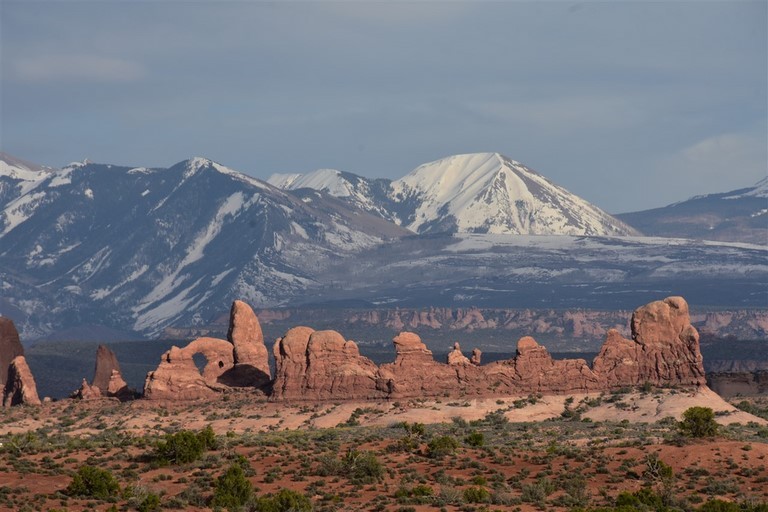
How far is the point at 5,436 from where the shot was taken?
10919 cm

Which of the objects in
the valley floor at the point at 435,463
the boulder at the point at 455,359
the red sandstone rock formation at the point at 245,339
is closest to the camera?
the valley floor at the point at 435,463

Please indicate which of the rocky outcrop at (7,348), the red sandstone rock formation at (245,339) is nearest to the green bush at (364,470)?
the red sandstone rock formation at (245,339)

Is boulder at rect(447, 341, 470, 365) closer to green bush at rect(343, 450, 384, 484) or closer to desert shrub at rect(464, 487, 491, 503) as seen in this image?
green bush at rect(343, 450, 384, 484)

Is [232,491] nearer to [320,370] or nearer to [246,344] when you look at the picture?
[320,370]

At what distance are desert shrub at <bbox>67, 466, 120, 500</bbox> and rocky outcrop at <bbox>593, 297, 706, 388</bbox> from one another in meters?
48.4

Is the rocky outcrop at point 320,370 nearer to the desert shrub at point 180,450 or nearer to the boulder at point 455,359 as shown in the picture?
the boulder at point 455,359

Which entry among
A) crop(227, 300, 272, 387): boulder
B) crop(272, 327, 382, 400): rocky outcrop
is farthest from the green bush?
crop(227, 300, 272, 387): boulder

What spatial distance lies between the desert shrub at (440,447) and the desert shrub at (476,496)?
9.57 m

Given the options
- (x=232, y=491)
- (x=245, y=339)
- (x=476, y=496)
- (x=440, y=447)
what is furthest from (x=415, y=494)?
(x=245, y=339)

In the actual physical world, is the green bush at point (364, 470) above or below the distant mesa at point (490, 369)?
below

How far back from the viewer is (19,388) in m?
133

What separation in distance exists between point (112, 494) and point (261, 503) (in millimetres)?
6996

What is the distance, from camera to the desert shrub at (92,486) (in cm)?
7712

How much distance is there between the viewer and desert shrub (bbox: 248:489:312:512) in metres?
73.2
